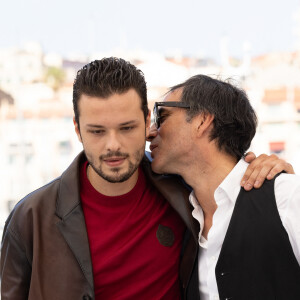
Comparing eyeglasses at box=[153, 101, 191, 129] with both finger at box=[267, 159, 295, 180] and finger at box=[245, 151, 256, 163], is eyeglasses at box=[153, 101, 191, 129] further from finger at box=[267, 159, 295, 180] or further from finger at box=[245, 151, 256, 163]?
finger at box=[267, 159, 295, 180]

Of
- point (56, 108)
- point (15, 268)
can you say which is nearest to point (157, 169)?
point (15, 268)

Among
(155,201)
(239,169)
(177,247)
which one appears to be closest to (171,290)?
(177,247)

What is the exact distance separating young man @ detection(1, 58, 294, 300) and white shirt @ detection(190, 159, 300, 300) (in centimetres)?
5

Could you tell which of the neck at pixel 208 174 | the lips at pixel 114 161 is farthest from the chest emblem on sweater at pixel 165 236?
the lips at pixel 114 161

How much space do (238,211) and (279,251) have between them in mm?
164

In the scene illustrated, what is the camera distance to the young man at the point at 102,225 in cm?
148

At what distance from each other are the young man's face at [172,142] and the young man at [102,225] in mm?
116

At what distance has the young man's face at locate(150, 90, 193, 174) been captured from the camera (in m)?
1.70

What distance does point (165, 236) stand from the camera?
1613 millimetres

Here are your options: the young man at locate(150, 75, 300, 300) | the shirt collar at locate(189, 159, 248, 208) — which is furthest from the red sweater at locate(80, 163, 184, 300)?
the shirt collar at locate(189, 159, 248, 208)

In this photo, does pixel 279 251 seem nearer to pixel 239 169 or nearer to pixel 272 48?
pixel 239 169

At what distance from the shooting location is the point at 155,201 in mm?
1675

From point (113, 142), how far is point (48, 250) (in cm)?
38

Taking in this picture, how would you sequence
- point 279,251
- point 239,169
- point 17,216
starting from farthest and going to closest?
point 239,169
point 17,216
point 279,251
